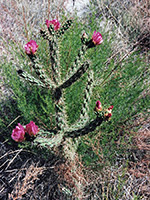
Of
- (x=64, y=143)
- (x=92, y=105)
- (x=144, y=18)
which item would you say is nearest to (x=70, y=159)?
(x=64, y=143)

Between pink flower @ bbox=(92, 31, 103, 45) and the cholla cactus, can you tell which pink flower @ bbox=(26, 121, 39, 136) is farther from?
pink flower @ bbox=(92, 31, 103, 45)

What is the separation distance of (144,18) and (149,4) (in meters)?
0.23

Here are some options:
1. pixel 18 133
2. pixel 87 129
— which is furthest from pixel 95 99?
pixel 18 133

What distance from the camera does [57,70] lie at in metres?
1.26

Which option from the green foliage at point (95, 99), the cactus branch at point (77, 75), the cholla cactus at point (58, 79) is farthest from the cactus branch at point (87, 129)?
the green foliage at point (95, 99)

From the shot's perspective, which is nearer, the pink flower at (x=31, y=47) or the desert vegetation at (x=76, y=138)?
the pink flower at (x=31, y=47)

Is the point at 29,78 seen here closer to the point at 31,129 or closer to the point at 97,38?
the point at 31,129

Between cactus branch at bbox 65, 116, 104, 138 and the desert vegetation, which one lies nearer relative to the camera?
cactus branch at bbox 65, 116, 104, 138

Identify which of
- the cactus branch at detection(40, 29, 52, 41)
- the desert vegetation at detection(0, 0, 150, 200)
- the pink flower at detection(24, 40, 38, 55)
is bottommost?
the desert vegetation at detection(0, 0, 150, 200)

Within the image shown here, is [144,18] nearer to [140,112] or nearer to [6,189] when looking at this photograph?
[140,112]

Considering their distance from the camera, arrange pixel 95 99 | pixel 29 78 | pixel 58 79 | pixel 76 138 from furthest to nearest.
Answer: pixel 95 99 < pixel 76 138 < pixel 58 79 < pixel 29 78

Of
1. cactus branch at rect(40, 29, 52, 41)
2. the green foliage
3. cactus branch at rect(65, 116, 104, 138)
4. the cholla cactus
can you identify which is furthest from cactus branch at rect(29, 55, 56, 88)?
the green foliage

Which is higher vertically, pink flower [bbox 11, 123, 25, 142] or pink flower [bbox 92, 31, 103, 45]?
pink flower [bbox 92, 31, 103, 45]

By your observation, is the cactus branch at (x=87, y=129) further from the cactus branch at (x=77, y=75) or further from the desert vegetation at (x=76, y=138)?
the cactus branch at (x=77, y=75)
